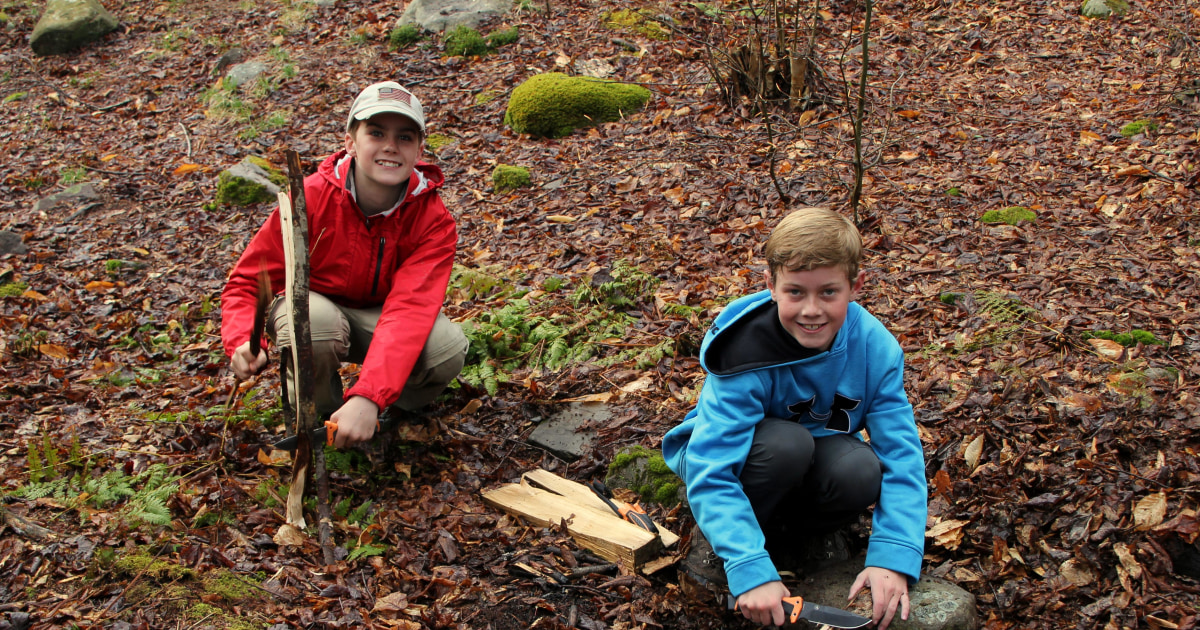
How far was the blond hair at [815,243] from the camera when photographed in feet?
8.11

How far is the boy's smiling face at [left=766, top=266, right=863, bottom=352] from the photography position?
8.23ft

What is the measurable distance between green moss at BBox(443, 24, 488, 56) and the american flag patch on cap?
23.2 ft

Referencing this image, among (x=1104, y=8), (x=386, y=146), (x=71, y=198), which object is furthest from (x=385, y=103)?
(x=1104, y=8)

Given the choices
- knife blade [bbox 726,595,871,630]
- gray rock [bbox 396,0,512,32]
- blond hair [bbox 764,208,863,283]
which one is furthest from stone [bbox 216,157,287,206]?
knife blade [bbox 726,595,871,630]

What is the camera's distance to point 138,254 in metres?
6.83

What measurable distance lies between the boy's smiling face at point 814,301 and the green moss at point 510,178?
5.01 meters

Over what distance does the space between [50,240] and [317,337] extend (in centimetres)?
492

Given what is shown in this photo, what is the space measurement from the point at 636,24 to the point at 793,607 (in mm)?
8762

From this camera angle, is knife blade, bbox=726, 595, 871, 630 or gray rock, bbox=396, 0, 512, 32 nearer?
knife blade, bbox=726, 595, 871, 630

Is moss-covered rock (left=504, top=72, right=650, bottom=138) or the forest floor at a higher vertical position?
moss-covered rock (left=504, top=72, right=650, bottom=138)

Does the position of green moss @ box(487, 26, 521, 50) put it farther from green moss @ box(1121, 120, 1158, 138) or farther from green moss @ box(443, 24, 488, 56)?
green moss @ box(1121, 120, 1158, 138)

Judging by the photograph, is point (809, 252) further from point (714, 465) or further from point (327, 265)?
point (327, 265)

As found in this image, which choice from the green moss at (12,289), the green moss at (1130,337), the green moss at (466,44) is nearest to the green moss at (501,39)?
the green moss at (466,44)

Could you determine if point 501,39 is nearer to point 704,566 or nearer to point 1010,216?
point 1010,216
